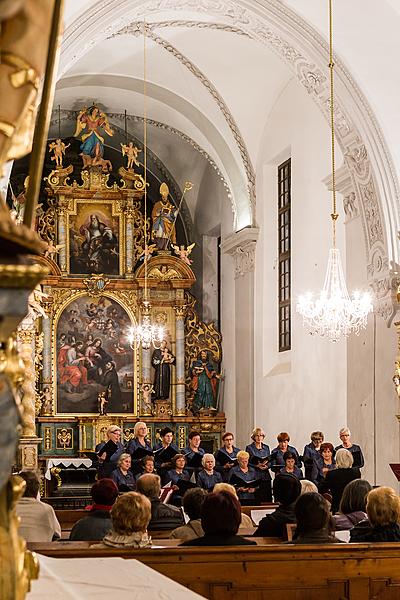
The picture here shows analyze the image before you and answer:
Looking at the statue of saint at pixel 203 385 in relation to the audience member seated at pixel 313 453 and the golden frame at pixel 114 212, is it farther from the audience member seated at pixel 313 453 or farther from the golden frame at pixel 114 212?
the audience member seated at pixel 313 453

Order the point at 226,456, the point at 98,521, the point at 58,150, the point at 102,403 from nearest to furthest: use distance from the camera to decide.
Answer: the point at 98,521 → the point at 226,456 → the point at 58,150 → the point at 102,403

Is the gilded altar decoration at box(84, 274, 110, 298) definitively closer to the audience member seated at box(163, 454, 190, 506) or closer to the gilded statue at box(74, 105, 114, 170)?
the gilded statue at box(74, 105, 114, 170)

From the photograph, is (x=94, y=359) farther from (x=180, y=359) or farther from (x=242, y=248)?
(x=242, y=248)

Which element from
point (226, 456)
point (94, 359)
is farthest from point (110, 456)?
point (94, 359)

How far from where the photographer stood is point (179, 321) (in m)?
23.8

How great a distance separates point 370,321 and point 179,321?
27.4 ft

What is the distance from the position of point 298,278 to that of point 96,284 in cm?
518

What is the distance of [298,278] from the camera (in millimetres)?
19906

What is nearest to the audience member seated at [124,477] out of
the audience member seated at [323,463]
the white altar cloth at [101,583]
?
the audience member seated at [323,463]

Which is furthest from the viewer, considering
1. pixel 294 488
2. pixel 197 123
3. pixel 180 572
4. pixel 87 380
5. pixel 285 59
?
pixel 87 380

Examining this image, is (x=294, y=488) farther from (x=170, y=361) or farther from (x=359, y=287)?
(x=170, y=361)

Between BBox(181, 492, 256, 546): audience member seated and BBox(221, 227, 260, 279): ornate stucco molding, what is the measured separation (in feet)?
53.1

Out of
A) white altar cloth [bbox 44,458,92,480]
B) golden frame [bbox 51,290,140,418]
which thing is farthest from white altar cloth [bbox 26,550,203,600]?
golden frame [bbox 51,290,140,418]

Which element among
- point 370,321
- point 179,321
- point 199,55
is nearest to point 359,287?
point 370,321
